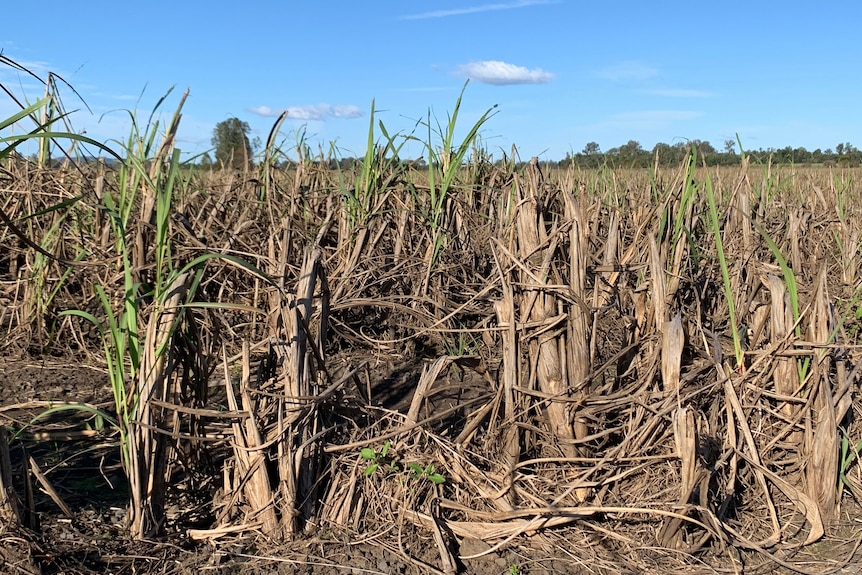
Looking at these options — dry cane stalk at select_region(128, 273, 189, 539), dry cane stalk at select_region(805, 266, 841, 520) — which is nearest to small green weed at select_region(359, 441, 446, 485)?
dry cane stalk at select_region(128, 273, 189, 539)

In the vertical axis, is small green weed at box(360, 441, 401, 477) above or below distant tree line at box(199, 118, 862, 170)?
below

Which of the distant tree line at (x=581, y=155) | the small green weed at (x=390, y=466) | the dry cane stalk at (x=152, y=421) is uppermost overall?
the distant tree line at (x=581, y=155)

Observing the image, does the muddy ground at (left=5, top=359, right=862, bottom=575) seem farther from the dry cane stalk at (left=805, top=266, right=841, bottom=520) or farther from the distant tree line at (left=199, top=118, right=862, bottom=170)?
the distant tree line at (left=199, top=118, right=862, bottom=170)

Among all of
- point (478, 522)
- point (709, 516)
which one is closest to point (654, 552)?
point (709, 516)

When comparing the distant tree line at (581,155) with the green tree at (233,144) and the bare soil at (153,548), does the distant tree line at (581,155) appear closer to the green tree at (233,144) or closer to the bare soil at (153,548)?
the green tree at (233,144)

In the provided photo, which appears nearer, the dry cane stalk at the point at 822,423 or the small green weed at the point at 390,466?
the small green weed at the point at 390,466

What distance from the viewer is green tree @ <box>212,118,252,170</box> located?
422cm

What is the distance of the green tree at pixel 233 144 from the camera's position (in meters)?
4.22

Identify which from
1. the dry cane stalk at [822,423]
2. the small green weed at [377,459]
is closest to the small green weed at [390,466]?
the small green weed at [377,459]

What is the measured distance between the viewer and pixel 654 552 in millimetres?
1958

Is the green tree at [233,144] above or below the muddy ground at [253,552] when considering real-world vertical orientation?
above

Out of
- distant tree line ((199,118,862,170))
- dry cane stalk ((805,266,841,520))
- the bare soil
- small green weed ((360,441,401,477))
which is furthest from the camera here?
distant tree line ((199,118,862,170))

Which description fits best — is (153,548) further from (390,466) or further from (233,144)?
(233,144)

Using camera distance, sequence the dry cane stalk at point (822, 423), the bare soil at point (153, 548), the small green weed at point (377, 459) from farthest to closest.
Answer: the dry cane stalk at point (822, 423), the small green weed at point (377, 459), the bare soil at point (153, 548)
